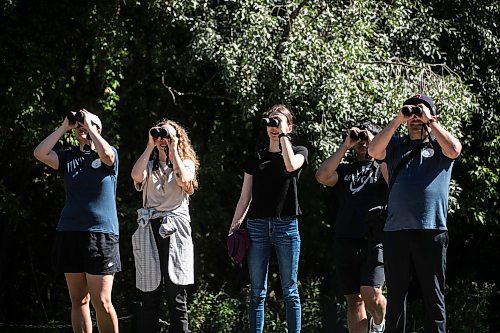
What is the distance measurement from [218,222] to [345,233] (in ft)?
15.2

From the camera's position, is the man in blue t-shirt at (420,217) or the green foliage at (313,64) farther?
the green foliage at (313,64)

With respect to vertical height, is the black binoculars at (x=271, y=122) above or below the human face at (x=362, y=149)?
above

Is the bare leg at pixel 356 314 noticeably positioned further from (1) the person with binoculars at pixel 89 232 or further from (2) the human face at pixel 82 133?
(2) the human face at pixel 82 133

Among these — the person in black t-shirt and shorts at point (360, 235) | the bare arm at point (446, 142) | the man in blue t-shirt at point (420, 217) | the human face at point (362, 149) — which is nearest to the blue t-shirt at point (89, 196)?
the person in black t-shirt and shorts at point (360, 235)

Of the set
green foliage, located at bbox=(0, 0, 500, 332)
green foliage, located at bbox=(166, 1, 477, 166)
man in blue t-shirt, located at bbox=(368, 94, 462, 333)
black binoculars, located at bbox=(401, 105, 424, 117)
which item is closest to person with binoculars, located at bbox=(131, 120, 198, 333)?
man in blue t-shirt, located at bbox=(368, 94, 462, 333)

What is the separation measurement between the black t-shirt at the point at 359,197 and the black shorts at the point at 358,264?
76 mm

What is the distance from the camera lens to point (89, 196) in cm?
560

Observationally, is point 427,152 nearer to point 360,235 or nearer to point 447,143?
point 447,143

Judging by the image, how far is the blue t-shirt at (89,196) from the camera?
557 cm

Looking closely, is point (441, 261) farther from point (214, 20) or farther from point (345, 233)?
point (214, 20)

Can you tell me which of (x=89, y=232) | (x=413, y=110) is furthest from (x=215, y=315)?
(x=413, y=110)

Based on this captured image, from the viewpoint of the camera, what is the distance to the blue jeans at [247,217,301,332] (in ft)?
18.8

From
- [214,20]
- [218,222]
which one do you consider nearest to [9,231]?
[218,222]

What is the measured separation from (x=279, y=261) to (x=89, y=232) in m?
1.31
